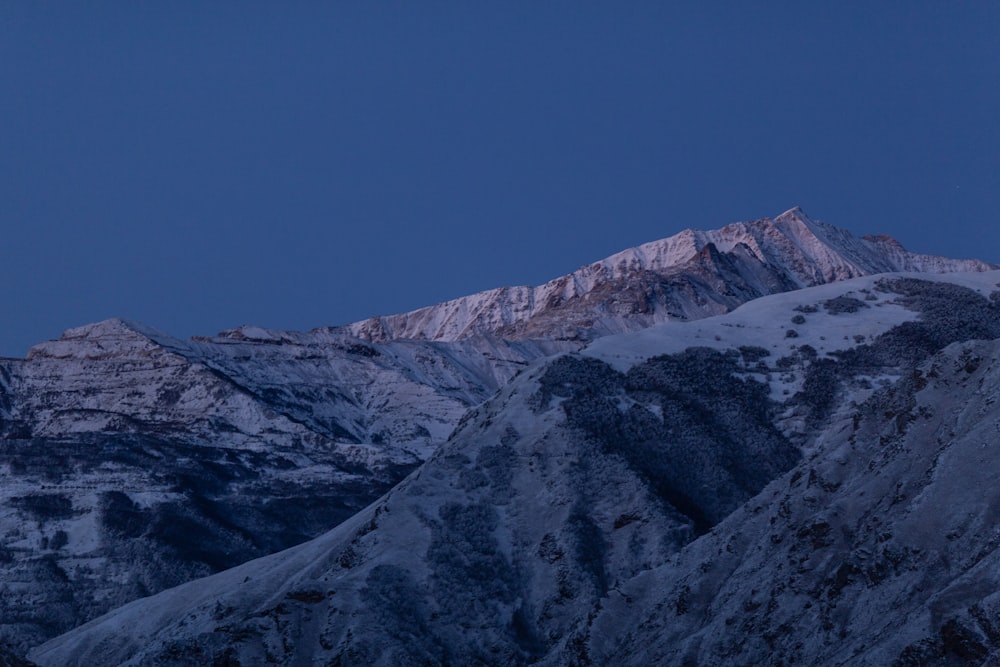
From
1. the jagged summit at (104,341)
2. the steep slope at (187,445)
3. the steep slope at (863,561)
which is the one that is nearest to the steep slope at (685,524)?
the steep slope at (863,561)

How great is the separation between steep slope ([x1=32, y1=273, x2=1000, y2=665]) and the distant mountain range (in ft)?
0.60

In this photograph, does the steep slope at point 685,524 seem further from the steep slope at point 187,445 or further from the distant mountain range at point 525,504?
the steep slope at point 187,445

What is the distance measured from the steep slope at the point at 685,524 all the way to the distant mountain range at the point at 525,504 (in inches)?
7.2

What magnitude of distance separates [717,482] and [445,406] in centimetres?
8659

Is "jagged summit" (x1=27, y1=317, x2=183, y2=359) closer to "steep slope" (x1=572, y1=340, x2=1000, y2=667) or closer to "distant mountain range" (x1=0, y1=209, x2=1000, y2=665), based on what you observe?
"distant mountain range" (x1=0, y1=209, x2=1000, y2=665)

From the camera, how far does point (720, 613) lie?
6172 cm

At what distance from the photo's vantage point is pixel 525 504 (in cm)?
8612

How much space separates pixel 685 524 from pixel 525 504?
8.74 metres

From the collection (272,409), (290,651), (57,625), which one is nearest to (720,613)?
(290,651)

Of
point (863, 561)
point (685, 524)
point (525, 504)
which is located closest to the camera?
point (863, 561)

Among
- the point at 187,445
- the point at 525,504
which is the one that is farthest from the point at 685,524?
the point at 187,445

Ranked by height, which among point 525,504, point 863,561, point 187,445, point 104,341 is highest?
point 104,341

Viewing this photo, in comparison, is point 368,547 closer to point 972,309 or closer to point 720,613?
point 720,613

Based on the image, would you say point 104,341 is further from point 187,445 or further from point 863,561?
point 863,561
